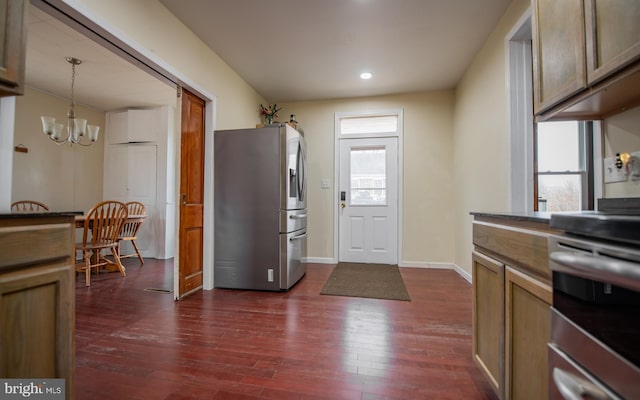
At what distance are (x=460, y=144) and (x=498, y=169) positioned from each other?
1.22 m

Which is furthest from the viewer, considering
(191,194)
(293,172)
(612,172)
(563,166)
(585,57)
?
(293,172)

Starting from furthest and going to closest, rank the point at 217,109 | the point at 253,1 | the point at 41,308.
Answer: the point at 217,109 < the point at 253,1 < the point at 41,308

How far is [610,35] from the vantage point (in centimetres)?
101

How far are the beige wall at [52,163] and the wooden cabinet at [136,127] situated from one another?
33 cm

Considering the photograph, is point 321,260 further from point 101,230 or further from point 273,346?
point 101,230

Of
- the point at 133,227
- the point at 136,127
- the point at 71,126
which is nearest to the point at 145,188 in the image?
the point at 133,227

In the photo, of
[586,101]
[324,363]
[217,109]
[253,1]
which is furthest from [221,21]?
[324,363]

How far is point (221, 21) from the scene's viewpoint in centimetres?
249

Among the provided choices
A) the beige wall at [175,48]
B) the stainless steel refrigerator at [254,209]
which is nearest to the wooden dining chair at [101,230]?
the stainless steel refrigerator at [254,209]

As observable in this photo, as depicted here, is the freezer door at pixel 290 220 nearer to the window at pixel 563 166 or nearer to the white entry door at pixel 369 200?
the white entry door at pixel 369 200

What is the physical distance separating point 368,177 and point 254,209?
202 centimetres

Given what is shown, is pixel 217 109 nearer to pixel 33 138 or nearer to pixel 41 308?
pixel 41 308

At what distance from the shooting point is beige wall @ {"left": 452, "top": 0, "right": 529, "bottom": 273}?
243 cm

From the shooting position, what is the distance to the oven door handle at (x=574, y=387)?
2.03ft
